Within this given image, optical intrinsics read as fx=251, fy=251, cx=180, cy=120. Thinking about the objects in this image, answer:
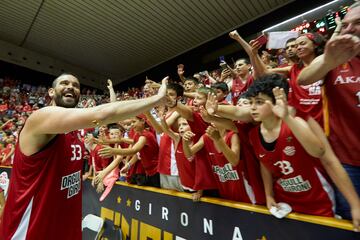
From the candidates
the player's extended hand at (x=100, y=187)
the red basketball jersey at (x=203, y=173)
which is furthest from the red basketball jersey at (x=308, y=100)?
the player's extended hand at (x=100, y=187)

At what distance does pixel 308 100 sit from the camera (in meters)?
2.12

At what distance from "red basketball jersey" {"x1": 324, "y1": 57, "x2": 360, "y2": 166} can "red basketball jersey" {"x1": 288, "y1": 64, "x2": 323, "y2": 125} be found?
36cm

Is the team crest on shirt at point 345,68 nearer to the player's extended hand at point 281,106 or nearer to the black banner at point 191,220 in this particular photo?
the player's extended hand at point 281,106

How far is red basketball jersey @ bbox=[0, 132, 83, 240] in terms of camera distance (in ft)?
5.31

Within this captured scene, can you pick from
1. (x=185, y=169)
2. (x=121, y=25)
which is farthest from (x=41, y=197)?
(x=121, y=25)

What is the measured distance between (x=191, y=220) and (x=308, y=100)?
148 cm

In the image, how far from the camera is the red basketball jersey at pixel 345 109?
152 cm

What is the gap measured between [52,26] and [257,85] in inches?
382

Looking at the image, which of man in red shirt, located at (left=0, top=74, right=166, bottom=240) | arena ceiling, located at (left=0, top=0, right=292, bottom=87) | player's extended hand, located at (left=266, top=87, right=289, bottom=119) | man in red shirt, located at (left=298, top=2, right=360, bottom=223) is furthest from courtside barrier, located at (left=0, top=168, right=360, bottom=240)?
arena ceiling, located at (left=0, top=0, right=292, bottom=87)

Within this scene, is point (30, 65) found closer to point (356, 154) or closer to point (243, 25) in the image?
point (243, 25)

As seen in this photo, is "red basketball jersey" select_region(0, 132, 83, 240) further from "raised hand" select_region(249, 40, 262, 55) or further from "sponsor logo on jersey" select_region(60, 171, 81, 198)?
"raised hand" select_region(249, 40, 262, 55)

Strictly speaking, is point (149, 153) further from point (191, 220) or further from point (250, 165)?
point (250, 165)

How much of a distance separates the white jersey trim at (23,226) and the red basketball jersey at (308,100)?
2.08 m

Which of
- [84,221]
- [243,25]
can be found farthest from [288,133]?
[243,25]
